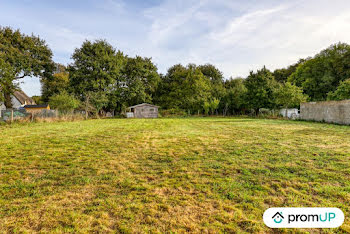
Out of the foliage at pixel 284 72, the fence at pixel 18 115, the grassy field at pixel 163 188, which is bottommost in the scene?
the grassy field at pixel 163 188

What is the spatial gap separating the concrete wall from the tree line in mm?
4460

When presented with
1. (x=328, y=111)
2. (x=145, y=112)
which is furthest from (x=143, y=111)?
(x=328, y=111)

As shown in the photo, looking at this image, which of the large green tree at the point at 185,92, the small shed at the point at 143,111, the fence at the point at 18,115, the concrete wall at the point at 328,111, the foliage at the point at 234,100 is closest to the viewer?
the concrete wall at the point at 328,111

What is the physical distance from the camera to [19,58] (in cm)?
2539

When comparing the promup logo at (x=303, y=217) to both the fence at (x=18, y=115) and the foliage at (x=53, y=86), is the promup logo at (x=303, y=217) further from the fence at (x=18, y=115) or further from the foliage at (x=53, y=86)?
the foliage at (x=53, y=86)

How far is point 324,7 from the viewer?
27.4 ft

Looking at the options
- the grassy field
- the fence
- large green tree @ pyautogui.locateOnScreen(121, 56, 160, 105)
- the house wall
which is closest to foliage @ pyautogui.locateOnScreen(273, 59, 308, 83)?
large green tree @ pyautogui.locateOnScreen(121, 56, 160, 105)

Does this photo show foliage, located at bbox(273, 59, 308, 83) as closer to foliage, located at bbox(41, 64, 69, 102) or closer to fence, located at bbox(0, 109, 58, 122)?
fence, located at bbox(0, 109, 58, 122)

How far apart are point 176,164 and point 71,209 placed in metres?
2.16

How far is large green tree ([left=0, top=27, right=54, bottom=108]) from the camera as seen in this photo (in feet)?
78.7

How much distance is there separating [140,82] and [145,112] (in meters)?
6.80

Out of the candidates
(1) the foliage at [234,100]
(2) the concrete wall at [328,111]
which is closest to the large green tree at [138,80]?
(1) the foliage at [234,100]

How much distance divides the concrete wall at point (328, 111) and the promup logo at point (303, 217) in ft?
48.9

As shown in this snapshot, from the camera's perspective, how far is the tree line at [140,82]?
24.2m
